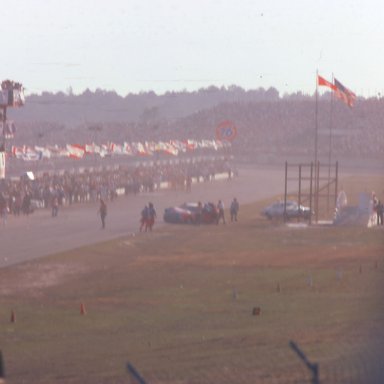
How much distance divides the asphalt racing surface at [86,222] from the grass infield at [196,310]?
1205 mm

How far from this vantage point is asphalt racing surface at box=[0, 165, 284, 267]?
102 feet

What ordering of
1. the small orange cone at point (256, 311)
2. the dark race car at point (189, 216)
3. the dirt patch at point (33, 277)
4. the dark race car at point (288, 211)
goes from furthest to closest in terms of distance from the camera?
the dark race car at point (288, 211) → the dark race car at point (189, 216) → the dirt patch at point (33, 277) → the small orange cone at point (256, 311)

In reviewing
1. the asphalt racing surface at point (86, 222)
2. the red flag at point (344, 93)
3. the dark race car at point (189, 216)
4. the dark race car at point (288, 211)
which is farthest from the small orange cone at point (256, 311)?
the red flag at point (344, 93)

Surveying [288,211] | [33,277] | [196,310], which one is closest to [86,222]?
[288,211]

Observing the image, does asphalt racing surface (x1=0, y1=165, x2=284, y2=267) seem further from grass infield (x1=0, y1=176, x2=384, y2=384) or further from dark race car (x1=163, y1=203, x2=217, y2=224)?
grass infield (x1=0, y1=176, x2=384, y2=384)

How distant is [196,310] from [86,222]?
817 inches

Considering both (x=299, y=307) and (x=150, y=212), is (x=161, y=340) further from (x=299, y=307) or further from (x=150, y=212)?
(x=150, y=212)

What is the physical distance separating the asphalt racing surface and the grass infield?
1205mm

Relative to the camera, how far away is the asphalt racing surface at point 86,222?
30953 millimetres

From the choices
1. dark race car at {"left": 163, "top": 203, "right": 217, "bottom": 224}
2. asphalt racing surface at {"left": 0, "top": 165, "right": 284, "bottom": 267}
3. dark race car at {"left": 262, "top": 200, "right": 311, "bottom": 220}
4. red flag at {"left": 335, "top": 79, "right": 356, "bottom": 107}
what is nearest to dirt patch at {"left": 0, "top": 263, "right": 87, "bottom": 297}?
asphalt racing surface at {"left": 0, "top": 165, "right": 284, "bottom": 267}

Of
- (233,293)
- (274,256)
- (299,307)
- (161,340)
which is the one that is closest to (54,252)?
(274,256)

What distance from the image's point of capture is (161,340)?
15.6m

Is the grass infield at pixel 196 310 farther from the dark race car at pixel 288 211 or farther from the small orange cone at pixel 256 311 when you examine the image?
the dark race car at pixel 288 211

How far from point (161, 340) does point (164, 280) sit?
8332 mm
